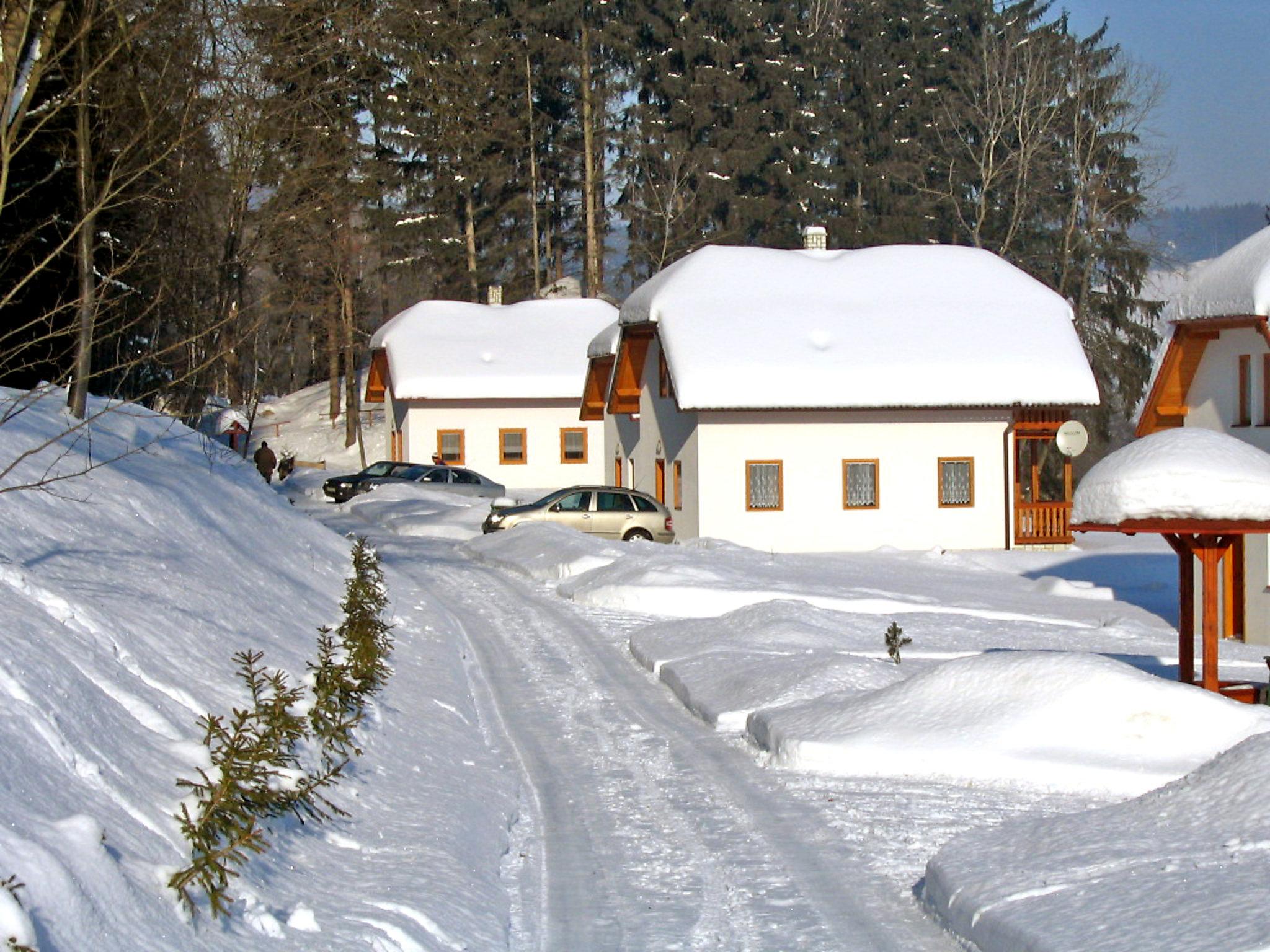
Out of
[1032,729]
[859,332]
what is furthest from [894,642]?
[859,332]

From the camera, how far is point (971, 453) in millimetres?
36406

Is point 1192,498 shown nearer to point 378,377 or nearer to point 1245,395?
point 1245,395

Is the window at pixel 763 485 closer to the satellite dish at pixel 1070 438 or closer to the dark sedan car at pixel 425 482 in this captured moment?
the satellite dish at pixel 1070 438

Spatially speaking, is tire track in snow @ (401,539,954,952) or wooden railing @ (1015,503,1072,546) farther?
wooden railing @ (1015,503,1072,546)

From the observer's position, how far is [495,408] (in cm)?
5216

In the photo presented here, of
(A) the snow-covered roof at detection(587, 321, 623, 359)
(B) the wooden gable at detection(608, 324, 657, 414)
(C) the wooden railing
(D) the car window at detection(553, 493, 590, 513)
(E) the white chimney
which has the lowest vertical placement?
(C) the wooden railing

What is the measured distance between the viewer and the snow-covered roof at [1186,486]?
14.7 metres

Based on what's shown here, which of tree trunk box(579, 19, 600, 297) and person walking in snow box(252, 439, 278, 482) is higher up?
tree trunk box(579, 19, 600, 297)

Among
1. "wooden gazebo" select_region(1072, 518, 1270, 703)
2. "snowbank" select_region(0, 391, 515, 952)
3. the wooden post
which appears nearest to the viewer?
"snowbank" select_region(0, 391, 515, 952)

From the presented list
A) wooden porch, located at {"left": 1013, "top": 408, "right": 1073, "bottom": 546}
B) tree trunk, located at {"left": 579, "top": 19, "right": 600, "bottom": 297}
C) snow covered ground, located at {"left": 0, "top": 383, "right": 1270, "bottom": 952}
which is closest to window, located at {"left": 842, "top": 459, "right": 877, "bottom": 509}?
wooden porch, located at {"left": 1013, "top": 408, "right": 1073, "bottom": 546}

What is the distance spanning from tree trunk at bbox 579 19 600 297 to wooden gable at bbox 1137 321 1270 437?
137ft

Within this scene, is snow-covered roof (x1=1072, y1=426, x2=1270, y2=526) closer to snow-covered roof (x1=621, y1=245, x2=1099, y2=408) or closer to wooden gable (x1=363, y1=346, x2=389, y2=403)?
snow-covered roof (x1=621, y1=245, x2=1099, y2=408)

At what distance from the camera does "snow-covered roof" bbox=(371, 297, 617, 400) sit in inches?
2028

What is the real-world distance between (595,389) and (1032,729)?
33428 mm
